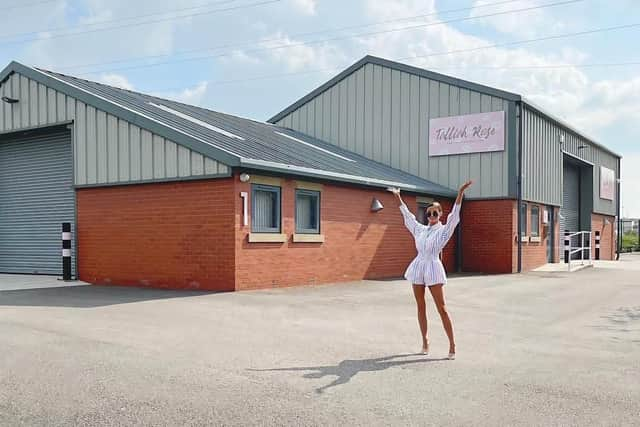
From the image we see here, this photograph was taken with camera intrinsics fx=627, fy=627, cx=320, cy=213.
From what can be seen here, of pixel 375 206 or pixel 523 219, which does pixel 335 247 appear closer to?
pixel 375 206

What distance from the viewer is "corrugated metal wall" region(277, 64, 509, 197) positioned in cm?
2089

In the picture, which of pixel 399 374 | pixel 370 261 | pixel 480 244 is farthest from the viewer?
pixel 480 244

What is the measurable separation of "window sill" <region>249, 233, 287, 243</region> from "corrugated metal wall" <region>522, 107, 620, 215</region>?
10.5 metres

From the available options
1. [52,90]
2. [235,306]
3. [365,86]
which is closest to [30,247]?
[52,90]

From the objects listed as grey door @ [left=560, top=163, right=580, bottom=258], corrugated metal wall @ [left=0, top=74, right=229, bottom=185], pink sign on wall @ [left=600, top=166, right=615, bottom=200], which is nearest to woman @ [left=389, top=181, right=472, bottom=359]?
corrugated metal wall @ [left=0, top=74, right=229, bottom=185]

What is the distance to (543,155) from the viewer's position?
74.9ft

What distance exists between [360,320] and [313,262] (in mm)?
5402

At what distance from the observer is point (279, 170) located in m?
13.3

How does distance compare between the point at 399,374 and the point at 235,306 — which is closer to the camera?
the point at 399,374

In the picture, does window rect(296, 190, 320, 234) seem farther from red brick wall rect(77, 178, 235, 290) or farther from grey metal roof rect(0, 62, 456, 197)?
red brick wall rect(77, 178, 235, 290)

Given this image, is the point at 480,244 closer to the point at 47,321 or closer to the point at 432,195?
the point at 432,195

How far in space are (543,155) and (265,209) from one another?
13.2 meters

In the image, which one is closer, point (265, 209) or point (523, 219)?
point (265, 209)

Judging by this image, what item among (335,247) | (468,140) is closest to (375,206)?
(335,247)
